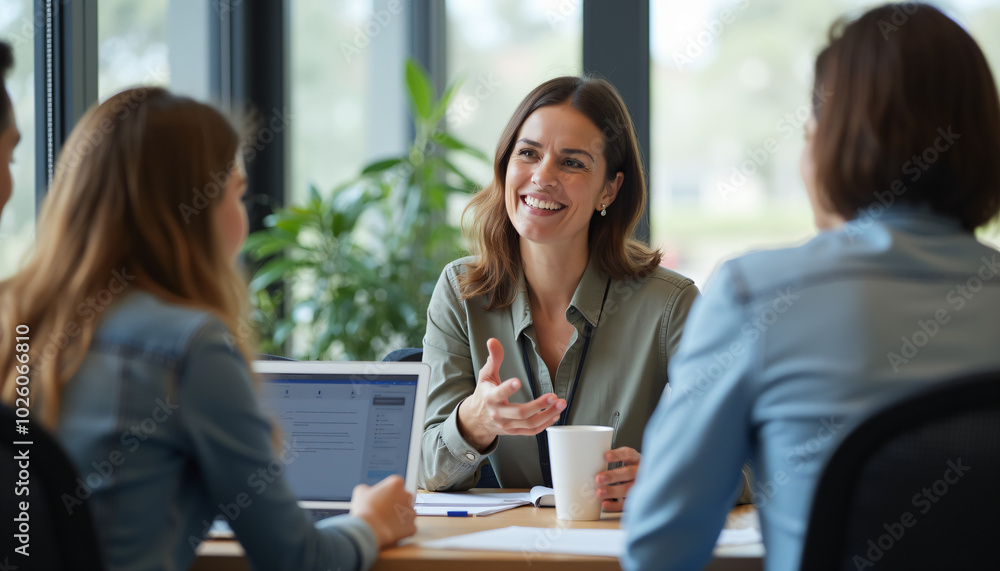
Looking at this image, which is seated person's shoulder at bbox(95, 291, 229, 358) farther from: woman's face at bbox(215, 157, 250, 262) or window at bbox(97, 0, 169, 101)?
window at bbox(97, 0, 169, 101)

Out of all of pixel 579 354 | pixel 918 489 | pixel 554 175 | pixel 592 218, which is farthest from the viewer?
pixel 592 218

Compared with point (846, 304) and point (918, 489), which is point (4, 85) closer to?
point (846, 304)

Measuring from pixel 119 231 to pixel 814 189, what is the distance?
84 cm

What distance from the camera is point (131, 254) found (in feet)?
3.32

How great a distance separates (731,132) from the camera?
4.17 meters

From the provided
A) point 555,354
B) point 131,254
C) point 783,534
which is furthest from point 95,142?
point 555,354

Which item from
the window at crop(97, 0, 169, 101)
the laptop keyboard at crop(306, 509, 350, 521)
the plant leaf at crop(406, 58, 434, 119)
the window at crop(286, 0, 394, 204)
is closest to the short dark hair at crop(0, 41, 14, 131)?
the laptop keyboard at crop(306, 509, 350, 521)

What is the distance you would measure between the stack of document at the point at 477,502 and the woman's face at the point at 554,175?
2.08 feet

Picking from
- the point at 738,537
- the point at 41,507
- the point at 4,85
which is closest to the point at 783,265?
the point at 738,537

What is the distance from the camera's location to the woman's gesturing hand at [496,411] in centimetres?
146

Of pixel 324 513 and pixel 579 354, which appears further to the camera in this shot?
pixel 579 354

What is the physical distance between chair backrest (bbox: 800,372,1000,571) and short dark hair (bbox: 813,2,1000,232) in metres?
0.30

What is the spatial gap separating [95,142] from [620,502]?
0.94 m

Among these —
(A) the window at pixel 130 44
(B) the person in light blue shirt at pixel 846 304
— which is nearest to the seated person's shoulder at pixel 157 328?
(B) the person in light blue shirt at pixel 846 304
